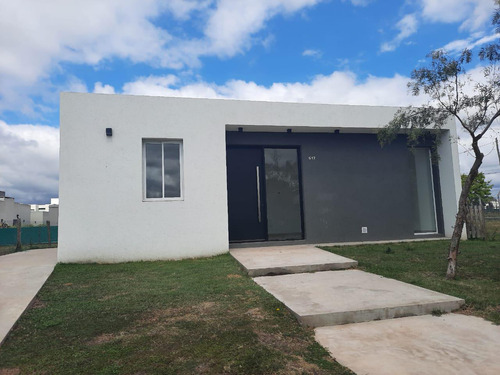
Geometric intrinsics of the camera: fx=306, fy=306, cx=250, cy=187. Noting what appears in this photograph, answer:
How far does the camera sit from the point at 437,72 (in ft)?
16.0

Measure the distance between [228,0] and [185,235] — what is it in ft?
18.0

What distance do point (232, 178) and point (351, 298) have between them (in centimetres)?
522

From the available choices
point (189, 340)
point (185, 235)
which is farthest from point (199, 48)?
point (189, 340)

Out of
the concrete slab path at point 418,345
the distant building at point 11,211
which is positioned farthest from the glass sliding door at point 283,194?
the distant building at point 11,211

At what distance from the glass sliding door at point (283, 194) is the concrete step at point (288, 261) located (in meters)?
1.56

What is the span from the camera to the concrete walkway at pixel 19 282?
334 cm

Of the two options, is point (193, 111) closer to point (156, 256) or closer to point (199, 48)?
point (199, 48)

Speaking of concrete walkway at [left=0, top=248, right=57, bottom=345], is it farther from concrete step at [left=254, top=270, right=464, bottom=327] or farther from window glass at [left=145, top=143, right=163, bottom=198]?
concrete step at [left=254, top=270, right=464, bottom=327]

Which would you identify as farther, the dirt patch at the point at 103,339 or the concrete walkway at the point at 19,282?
the concrete walkway at the point at 19,282

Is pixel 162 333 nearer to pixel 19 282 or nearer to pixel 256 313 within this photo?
pixel 256 313

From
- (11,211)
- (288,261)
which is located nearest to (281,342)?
(288,261)

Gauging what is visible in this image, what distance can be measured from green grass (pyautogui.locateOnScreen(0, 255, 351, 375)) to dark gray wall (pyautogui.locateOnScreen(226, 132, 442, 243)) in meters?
4.28

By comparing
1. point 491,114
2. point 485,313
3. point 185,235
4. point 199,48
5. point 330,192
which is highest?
point 199,48

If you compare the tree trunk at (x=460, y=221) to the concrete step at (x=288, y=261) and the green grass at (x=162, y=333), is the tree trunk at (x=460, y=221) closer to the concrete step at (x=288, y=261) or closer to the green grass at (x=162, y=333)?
the concrete step at (x=288, y=261)
